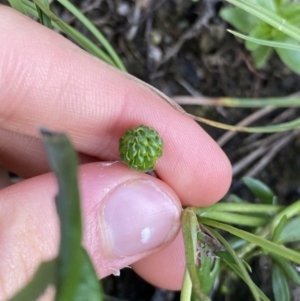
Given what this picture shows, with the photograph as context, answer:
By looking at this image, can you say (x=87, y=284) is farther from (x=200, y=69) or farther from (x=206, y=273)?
(x=200, y=69)

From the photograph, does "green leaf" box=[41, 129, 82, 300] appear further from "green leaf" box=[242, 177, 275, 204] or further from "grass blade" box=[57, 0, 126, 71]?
"green leaf" box=[242, 177, 275, 204]

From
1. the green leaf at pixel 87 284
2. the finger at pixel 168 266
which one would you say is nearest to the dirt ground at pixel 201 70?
the finger at pixel 168 266

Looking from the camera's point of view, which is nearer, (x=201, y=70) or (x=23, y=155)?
(x=23, y=155)

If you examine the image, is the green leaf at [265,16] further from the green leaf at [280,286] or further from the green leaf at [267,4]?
the green leaf at [280,286]

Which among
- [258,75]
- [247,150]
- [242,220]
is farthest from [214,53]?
[242,220]

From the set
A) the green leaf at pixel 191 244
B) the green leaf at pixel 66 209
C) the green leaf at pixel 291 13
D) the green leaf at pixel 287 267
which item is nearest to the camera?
the green leaf at pixel 66 209

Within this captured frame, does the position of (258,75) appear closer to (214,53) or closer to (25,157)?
(214,53)

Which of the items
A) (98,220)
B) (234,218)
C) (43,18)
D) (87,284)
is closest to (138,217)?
(98,220)
